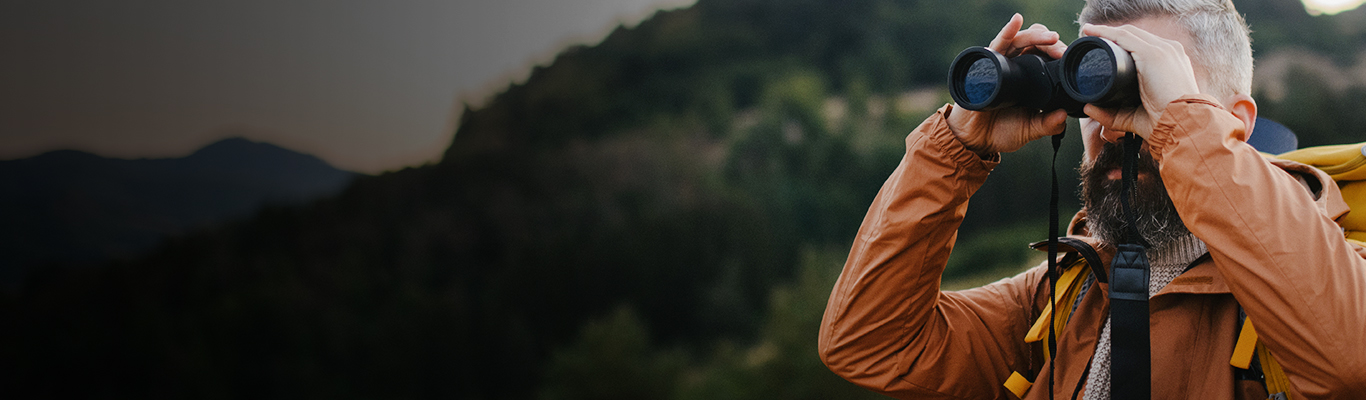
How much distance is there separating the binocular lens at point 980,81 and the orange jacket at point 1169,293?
0.07m

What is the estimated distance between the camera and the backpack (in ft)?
3.41

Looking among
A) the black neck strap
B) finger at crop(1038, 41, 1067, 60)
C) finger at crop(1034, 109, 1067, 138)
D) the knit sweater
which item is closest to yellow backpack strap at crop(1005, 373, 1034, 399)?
the knit sweater

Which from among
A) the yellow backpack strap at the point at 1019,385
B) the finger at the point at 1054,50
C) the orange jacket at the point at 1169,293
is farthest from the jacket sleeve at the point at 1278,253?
the yellow backpack strap at the point at 1019,385

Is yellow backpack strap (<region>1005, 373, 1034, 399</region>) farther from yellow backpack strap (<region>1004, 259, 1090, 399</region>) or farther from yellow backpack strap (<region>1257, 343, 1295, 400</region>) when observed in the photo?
yellow backpack strap (<region>1257, 343, 1295, 400</region>)

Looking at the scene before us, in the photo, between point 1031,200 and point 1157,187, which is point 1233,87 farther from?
point 1031,200

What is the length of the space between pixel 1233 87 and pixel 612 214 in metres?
17.1

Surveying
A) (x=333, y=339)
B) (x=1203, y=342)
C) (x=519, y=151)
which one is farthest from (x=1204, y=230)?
(x=519, y=151)

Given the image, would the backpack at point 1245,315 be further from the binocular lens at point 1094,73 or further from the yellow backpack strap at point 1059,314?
the binocular lens at point 1094,73

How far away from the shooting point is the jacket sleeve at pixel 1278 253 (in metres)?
0.89

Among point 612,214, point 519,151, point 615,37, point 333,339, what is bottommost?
point 333,339

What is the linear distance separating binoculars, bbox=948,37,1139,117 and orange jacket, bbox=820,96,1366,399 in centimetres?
8

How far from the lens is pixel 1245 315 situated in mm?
1095

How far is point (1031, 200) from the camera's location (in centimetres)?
1703

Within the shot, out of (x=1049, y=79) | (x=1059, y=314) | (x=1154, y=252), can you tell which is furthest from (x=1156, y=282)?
(x=1049, y=79)
